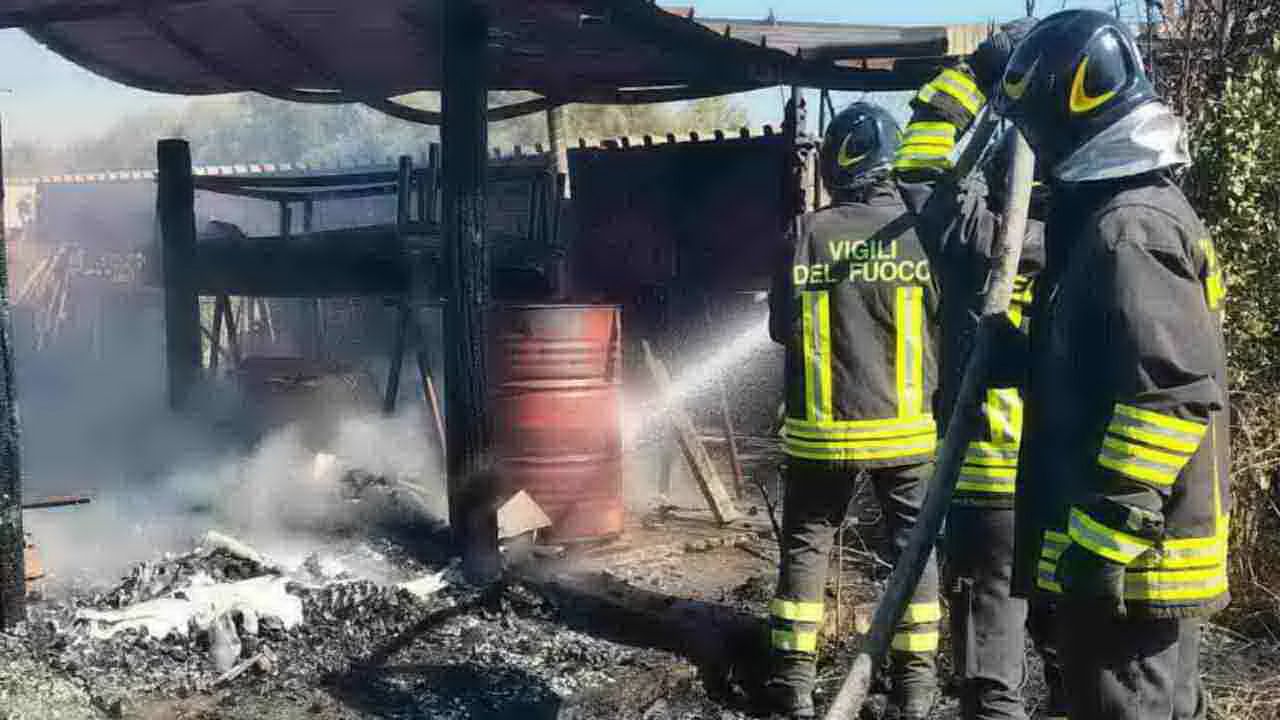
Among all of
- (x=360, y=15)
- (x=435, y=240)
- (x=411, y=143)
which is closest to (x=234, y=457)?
(x=435, y=240)

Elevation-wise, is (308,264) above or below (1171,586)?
above

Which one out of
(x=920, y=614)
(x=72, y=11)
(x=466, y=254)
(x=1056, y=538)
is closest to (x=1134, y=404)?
(x=1056, y=538)

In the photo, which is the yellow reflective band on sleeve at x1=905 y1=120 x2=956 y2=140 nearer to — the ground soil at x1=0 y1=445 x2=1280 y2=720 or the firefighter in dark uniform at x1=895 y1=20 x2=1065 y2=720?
the firefighter in dark uniform at x1=895 y1=20 x2=1065 y2=720

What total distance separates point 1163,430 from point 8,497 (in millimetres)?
4552

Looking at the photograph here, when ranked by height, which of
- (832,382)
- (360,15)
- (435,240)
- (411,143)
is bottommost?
(832,382)

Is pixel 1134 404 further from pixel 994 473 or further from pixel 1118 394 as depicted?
pixel 994 473

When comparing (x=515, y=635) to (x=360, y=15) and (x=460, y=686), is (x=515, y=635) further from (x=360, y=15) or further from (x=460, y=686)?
(x=360, y=15)

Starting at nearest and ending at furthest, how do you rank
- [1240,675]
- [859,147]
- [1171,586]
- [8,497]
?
[1171,586] → [859,147] → [1240,675] → [8,497]

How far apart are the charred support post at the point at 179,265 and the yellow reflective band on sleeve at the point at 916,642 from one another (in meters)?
6.82

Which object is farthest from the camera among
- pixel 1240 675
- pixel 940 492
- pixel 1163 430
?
pixel 1240 675

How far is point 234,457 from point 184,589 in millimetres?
2784

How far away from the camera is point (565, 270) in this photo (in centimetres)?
1094

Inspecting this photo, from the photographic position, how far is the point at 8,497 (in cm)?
447

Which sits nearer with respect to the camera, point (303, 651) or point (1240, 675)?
point (1240, 675)
